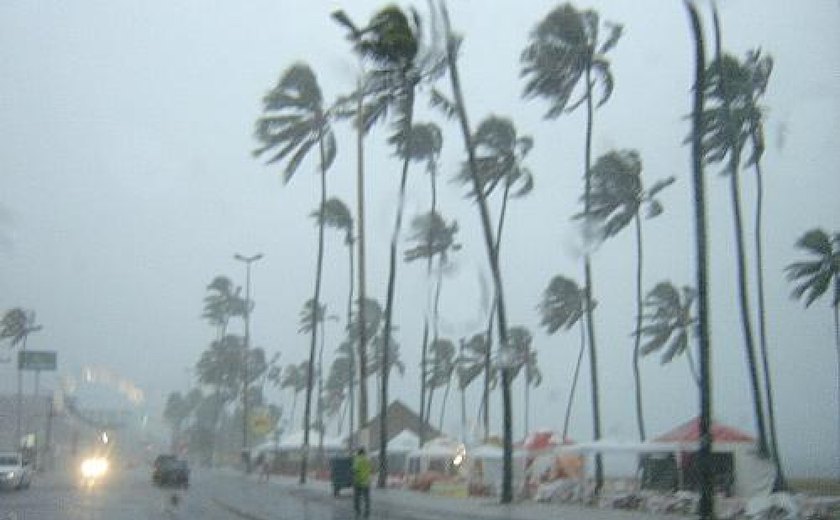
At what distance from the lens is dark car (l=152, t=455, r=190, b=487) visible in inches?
2106

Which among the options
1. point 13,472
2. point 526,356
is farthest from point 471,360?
point 13,472

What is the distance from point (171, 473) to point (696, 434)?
2551 centimetres

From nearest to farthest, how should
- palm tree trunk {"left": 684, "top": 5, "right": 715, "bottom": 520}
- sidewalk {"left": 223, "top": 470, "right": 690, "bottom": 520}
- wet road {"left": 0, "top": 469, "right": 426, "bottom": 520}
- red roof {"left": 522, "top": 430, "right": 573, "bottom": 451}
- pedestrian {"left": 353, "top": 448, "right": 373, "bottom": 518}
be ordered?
1. palm tree trunk {"left": 684, "top": 5, "right": 715, "bottom": 520}
2. wet road {"left": 0, "top": 469, "right": 426, "bottom": 520}
3. pedestrian {"left": 353, "top": 448, "right": 373, "bottom": 518}
4. sidewalk {"left": 223, "top": 470, "right": 690, "bottom": 520}
5. red roof {"left": 522, "top": 430, "right": 573, "bottom": 451}

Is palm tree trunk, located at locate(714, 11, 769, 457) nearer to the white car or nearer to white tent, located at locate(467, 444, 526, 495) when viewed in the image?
white tent, located at locate(467, 444, 526, 495)

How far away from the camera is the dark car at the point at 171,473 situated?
53494 millimetres

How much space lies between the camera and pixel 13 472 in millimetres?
45219

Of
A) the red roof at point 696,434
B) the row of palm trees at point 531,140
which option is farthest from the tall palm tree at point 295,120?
the red roof at point 696,434

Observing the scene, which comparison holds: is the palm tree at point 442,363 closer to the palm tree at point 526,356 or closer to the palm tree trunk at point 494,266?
the palm tree at point 526,356

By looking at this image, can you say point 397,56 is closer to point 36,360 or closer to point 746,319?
point 746,319

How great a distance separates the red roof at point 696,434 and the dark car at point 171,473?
925 inches

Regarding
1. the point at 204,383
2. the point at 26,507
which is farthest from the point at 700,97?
the point at 204,383

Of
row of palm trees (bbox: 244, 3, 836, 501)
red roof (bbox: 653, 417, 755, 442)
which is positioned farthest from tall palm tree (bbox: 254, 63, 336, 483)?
red roof (bbox: 653, 417, 755, 442)

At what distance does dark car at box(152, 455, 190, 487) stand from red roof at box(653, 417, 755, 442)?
23.5 metres

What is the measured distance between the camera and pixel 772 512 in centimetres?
2814
